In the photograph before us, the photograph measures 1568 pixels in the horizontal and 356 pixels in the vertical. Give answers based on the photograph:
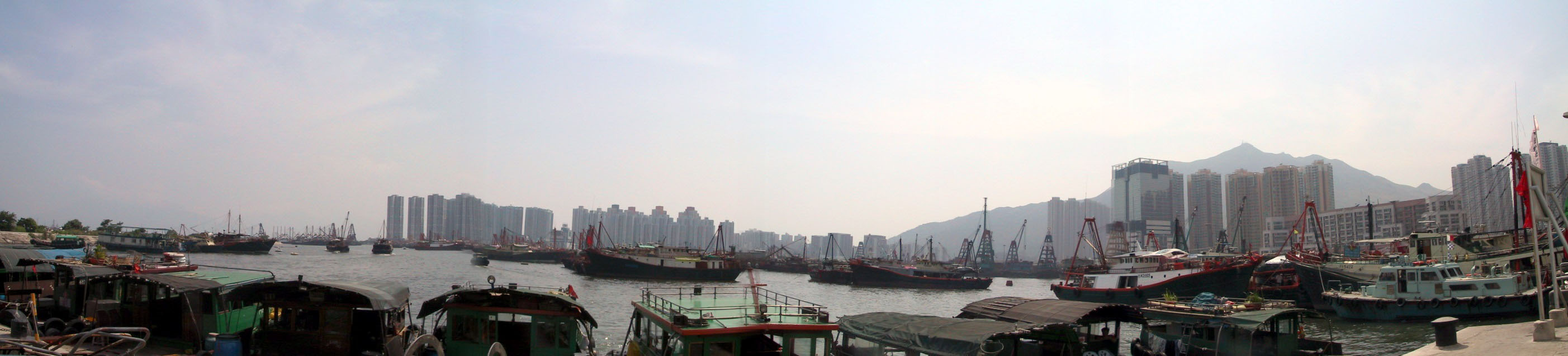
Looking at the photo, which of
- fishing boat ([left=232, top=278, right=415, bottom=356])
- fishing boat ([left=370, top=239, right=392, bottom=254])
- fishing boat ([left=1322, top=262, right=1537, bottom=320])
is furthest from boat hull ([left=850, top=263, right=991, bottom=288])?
fishing boat ([left=370, top=239, right=392, bottom=254])

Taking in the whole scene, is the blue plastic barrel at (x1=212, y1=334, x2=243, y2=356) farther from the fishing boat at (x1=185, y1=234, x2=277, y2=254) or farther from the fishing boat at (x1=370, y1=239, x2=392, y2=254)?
the fishing boat at (x1=370, y1=239, x2=392, y2=254)

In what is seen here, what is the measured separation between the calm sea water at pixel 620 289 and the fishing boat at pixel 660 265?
1.46 metres

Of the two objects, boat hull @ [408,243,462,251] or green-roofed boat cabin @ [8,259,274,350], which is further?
boat hull @ [408,243,462,251]

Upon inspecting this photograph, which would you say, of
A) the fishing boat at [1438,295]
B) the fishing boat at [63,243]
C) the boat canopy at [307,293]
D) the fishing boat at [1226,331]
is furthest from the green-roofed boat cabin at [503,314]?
the fishing boat at [1438,295]

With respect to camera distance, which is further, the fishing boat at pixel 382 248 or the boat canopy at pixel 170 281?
the fishing boat at pixel 382 248

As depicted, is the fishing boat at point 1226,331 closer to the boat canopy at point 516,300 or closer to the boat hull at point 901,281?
the boat canopy at point 516,300

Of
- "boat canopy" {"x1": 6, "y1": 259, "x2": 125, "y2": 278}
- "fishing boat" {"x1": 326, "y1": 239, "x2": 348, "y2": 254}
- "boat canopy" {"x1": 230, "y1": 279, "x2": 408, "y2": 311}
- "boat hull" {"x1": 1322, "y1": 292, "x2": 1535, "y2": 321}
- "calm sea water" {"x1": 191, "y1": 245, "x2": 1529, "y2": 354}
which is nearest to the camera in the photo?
"boat canopy" {"x1": 230, "y1": 279, "x2": 408, "y2": 311}

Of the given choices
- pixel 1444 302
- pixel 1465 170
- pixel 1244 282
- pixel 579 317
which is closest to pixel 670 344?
pixel 579 317

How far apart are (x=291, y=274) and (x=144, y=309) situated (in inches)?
1751

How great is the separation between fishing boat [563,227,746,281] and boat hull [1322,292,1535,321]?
43.5 metres

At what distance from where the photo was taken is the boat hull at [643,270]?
6359 cm

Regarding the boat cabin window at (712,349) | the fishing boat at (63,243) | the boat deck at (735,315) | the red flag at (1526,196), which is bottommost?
the boat cabin window at (712,349)

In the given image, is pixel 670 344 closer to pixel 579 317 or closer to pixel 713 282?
pixel 579 317

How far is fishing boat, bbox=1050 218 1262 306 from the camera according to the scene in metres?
41.9
